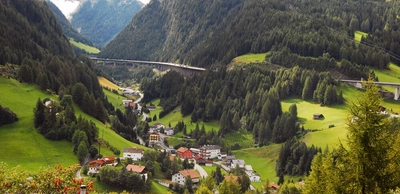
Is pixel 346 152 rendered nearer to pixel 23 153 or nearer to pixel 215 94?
pixel 23 153

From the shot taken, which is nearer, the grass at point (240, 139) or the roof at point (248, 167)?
the roof at point (248, 167)

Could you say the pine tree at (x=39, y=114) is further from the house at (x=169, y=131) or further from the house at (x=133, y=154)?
the house at (x=169, y=131)

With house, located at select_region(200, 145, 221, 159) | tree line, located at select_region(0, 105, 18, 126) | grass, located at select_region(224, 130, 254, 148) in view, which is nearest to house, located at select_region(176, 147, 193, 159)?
house, located at select_region(200, 145, 221, 159)

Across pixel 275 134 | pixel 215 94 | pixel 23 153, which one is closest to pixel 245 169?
pixel 275 134

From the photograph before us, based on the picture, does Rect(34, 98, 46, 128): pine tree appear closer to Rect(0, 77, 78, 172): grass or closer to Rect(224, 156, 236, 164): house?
Rect(0, 77, 78, 172): grass

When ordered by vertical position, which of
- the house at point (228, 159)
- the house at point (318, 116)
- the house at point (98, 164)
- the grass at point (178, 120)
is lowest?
the grass at point (178, 120)

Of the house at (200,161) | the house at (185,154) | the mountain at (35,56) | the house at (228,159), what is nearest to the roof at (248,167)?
the house at (228,159)

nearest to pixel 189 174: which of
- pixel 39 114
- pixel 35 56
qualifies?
pixel 39 114
